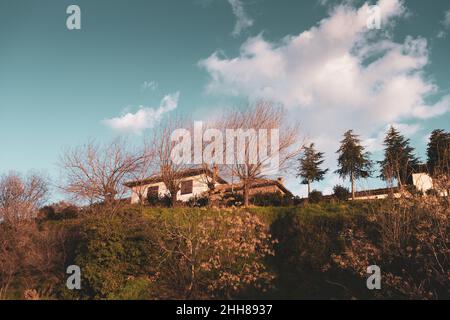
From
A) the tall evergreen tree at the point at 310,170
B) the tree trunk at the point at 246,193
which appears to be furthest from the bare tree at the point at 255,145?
the tall evergreen tree at the point at 310,170

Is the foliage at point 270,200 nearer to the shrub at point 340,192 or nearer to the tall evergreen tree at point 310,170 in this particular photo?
the shrub at point 340,192

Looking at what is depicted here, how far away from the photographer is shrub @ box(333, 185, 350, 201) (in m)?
26.0

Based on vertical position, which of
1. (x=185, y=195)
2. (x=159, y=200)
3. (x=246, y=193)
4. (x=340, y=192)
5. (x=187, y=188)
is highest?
(x=187, y=188)

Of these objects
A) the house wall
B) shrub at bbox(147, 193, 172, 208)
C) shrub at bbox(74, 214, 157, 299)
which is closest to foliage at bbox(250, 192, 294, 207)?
the house wall

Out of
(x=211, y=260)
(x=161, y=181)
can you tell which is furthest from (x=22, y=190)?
(x=211, y=260)

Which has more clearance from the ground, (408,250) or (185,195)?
(185,195)

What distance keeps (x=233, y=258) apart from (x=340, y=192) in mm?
16339

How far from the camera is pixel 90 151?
23172 mm

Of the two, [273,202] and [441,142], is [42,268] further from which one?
[441,142]

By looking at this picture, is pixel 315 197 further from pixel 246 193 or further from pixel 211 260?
pixel 211 260

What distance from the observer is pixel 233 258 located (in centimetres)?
1340

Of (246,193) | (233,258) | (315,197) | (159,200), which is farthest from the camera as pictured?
(159,200)
